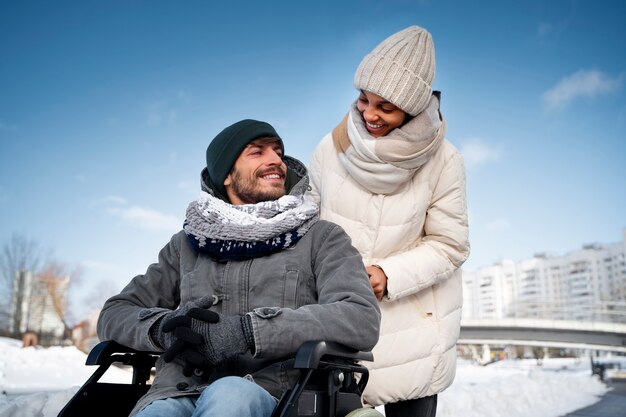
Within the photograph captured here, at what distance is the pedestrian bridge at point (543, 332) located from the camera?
3073 centimetres

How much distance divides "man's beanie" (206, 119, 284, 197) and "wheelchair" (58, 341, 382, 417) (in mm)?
772

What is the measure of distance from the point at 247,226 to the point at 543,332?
32838 mm

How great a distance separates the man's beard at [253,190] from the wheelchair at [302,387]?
712mm

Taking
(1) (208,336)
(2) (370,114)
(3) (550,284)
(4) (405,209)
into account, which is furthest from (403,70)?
(3) (550,284)

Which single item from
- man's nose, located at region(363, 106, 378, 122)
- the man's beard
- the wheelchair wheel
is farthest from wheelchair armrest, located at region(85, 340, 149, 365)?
man's nose, located at region(363, 106, 378, 122)

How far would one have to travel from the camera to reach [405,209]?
2.72 metres

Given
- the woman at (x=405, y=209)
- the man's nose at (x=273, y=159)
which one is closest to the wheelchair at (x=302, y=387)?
the woman at (x=405, y=209)

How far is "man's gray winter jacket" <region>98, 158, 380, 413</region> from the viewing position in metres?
1.86

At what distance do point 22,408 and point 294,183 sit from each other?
7.34 ft

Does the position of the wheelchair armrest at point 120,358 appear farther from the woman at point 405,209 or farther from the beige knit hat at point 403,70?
the beige knit hat at point 403,70

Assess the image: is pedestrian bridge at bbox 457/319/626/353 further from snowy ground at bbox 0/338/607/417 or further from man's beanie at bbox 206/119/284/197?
man's beanie at bbox 206/119/284/197

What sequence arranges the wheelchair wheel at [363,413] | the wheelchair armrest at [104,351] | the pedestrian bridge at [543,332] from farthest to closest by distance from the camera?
the pedestrian bridge at [543,332] → the wheelchair armrest at [104,351] → the wheelchair wheel at [363,413]

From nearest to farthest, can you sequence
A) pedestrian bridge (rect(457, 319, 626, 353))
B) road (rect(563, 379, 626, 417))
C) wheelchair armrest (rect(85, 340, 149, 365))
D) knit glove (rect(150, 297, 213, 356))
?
knit glove (rect(150, 297, 213, 356))
wheelchair armrest (rect(85, 340, 149, 365))
road (rect(563, 379, 626, 417))
pedestrian bridge (rect(457, 319, 626, 353))

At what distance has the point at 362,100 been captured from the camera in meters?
2.79
